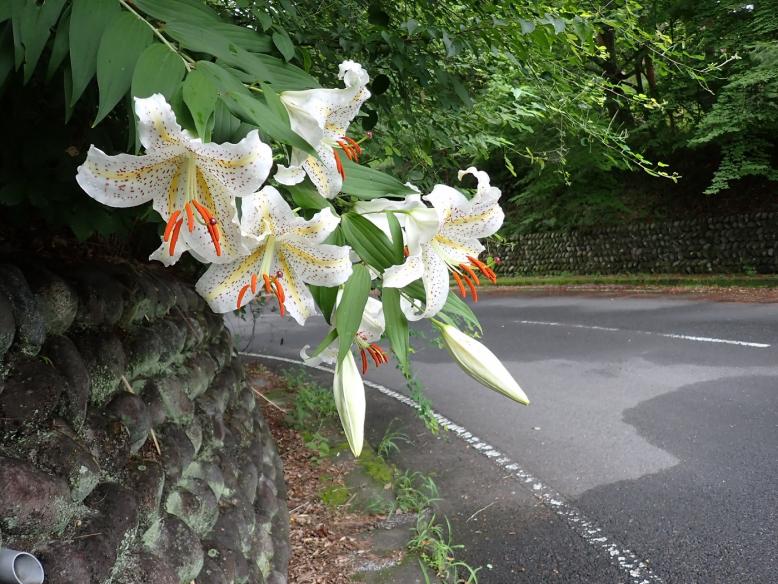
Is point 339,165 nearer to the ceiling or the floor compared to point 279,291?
nearer to the ceiling

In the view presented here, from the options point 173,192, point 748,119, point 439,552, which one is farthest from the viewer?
point 748,119

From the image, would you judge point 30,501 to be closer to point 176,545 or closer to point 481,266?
point 176,545

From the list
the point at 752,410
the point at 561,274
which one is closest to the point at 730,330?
the point at 752,410

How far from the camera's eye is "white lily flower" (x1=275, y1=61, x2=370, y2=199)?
29.2 inches

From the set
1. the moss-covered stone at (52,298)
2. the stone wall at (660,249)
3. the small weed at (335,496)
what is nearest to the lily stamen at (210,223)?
the moss-covered stone at (52,298)

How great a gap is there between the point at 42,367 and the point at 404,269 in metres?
0.99

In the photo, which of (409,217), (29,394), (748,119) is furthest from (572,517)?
(748,119)

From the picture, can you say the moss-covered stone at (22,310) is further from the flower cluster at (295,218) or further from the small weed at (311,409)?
the small weed at (311,409)

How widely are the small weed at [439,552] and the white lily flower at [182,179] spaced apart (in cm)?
227

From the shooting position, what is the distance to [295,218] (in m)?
0.75

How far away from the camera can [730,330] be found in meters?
7.34

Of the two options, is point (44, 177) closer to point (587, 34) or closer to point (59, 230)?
point (59, 230)

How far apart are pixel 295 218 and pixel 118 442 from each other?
1101 millimetres

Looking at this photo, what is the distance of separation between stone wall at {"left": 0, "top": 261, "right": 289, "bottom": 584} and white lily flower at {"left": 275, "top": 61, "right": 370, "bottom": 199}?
2.81 feet
